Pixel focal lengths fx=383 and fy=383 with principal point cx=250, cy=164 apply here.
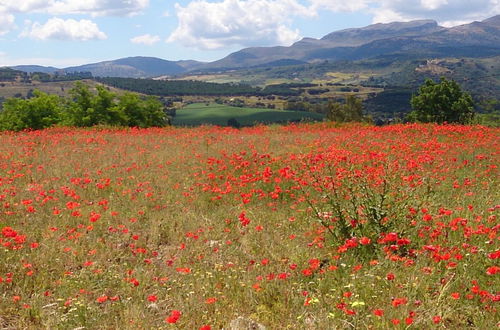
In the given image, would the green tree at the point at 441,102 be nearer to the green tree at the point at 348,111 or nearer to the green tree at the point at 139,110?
the green tree at the point at 348,111

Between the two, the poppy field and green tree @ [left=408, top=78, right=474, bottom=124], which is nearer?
the poppy field

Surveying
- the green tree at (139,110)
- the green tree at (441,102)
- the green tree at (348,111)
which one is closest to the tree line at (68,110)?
the green tree at (139,110)

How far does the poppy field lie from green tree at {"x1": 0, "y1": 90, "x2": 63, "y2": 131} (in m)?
24.5

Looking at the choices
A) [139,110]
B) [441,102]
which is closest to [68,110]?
[139,110]

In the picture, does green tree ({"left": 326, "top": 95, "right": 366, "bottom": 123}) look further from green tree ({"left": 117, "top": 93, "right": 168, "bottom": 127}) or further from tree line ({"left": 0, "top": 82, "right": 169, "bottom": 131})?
tree line ({"left": 0, "top": 82, "right": 169, "bottom": 131})

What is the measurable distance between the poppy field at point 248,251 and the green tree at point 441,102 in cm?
3313

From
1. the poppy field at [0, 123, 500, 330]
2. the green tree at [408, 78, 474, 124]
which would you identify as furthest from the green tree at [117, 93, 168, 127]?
the green tree at [408, 78, 474, 124]

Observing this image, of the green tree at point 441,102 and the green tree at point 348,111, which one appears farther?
the green tree at point 348,111

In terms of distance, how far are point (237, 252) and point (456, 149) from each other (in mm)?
10714

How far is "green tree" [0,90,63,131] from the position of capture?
33.3 metres

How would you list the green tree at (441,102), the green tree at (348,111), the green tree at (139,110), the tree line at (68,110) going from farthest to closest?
the green tree at (348,111) < the green tree at (441,102) < the green tree at (139,110) < the tree line at (68,110)

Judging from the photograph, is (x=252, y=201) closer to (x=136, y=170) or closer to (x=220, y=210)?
(x=220, y=210)

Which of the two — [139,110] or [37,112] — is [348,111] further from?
[37,112]

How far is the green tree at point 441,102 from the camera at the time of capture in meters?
41.2
